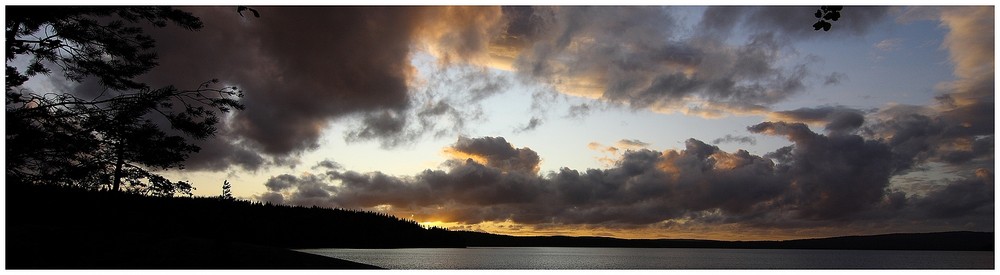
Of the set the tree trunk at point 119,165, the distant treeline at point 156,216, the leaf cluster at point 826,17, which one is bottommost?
the distant treeline at point 156,216

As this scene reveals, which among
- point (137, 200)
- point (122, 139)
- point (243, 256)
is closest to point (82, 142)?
point (122, 139)

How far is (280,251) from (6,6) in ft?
37.4

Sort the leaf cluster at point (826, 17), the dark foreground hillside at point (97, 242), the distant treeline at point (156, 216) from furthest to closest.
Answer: the distant treeline at point (156, 216) → the dark foreground hillside at point (97, 242) → the leaf cluster at point (826, 17)

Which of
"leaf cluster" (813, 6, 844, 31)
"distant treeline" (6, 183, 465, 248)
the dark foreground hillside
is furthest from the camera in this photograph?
"distant treeline" (6, 183, 465, 248)

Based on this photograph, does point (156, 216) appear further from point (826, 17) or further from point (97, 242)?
point (826, 17)

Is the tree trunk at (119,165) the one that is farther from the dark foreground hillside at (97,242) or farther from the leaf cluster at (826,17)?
the leaf cluster at (826,17)

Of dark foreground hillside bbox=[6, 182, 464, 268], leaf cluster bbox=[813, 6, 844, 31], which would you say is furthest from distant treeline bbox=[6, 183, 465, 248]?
leaf cluster bbox=[813, 6, 844, 31]

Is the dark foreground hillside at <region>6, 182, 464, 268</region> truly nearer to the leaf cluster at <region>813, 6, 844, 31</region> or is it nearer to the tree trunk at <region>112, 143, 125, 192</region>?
the tree trunk at <region>112, 143, 125, 192</region>

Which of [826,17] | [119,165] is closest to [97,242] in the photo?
[119,165]

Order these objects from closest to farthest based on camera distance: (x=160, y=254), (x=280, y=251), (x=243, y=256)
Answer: (x=160, y=254)
(x=243, y=256)
(x=280, y=251)

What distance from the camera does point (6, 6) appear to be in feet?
58.9

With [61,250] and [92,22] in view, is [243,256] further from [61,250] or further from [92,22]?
[92,22]

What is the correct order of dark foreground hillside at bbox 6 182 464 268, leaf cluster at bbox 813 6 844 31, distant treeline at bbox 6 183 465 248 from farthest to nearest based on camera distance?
distant treeline at bbox 6 183 465 248 → dark foreground hillside at bbox 6 182 464 268 → leaf cluster at bbox 813 6 844 31

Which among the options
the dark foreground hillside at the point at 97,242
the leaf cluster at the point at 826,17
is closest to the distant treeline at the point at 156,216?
the dark foreground hillside at the point at 97,242
